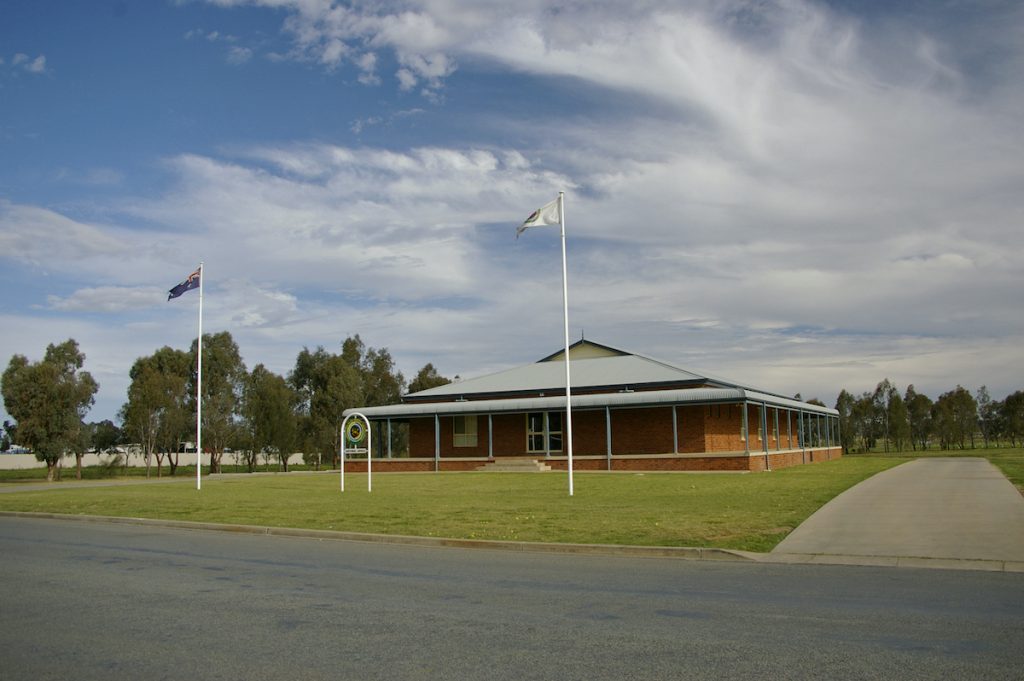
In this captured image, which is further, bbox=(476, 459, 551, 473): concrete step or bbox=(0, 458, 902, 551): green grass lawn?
bbox=(476, 459, 551, 473): concrete step

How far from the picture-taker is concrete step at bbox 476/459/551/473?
38.6 metres

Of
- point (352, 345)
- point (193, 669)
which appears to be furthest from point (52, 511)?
point (352, 345)

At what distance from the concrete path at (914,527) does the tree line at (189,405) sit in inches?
1874

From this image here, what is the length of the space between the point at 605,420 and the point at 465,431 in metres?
8.34

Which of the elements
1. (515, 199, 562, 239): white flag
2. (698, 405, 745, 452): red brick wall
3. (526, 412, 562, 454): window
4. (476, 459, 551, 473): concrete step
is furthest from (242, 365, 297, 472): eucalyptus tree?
(515, 199, 562, 239): white flag

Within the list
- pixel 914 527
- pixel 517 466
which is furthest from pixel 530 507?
pixel 517 466

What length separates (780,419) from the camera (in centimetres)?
4984

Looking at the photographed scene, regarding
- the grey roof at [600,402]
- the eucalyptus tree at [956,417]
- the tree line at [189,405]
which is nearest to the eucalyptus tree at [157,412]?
the tree line at [189,405]

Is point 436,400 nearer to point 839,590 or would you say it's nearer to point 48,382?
point 48,382

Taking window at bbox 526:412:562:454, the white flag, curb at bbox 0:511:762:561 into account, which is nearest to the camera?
curb at bbox 0:511:762:561

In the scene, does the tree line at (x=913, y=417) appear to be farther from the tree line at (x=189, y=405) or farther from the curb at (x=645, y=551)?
the curb at (x=645, y=551)

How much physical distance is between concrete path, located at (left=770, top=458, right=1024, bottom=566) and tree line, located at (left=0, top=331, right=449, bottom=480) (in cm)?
4760

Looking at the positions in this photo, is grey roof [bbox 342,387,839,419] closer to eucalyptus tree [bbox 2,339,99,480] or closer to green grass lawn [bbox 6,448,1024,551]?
green grass lawn [bbox 6,448,1024,551]

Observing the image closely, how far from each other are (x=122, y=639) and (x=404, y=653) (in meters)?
2.49
